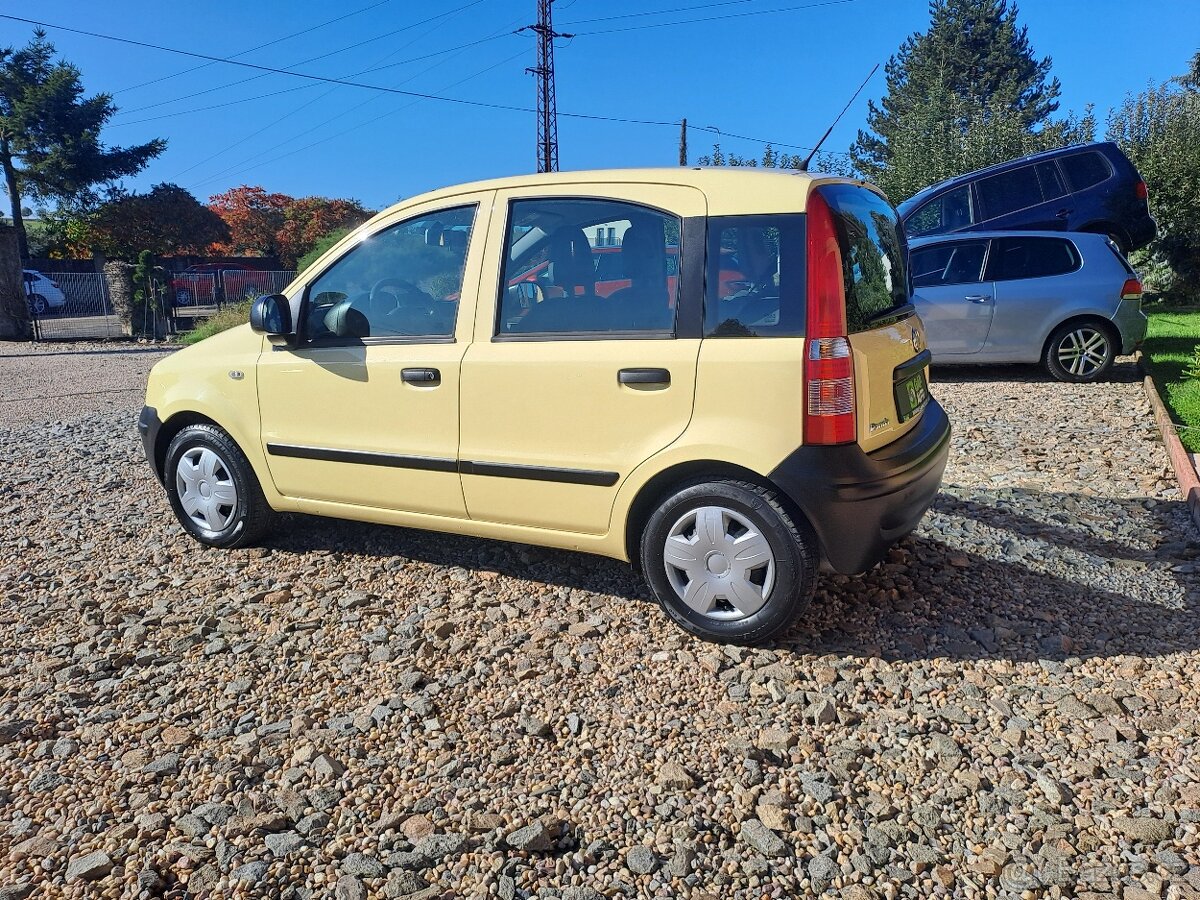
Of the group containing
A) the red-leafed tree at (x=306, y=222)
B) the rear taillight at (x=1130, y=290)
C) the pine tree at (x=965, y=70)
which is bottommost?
the rear taillight at (x=1130, y=290)

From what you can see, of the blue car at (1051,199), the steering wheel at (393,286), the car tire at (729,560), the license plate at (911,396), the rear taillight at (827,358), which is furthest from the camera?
the blue car at (1051,199)

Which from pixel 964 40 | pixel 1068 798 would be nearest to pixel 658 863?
pixel 1068 798

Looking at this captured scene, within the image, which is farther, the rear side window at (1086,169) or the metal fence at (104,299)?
the metal fence at (104,299)

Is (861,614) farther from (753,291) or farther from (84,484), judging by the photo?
(84,484)

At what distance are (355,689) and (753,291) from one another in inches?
83.4

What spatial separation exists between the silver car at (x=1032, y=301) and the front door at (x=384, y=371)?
6.50m

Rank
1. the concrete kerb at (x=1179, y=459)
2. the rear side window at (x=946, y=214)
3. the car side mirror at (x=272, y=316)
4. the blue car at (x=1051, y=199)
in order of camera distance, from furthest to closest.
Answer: the rear side window at (x=946, y=214) → the blue car at (x=1051, y=199) → the concrete kerb at (x=1179, y=459) → the car side mirror at (x=272, y=316)

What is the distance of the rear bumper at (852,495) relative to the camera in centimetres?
327

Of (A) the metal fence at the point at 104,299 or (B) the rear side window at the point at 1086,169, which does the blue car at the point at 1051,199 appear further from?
(A) the metal fence at the point at 104,299

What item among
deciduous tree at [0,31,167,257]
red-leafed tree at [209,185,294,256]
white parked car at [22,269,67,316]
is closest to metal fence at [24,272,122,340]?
white parked car at [22,269,67,316]

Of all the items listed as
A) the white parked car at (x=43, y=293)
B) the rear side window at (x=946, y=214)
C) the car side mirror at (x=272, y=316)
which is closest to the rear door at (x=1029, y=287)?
the rear side window at (x=946, y=214)

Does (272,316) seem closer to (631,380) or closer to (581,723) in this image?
(631,380)

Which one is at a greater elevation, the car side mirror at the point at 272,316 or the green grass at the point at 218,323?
the car side mirror at the point at 272,316

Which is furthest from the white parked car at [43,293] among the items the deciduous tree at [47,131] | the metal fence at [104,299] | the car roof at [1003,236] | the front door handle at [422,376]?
the front door handle at [422,376]
